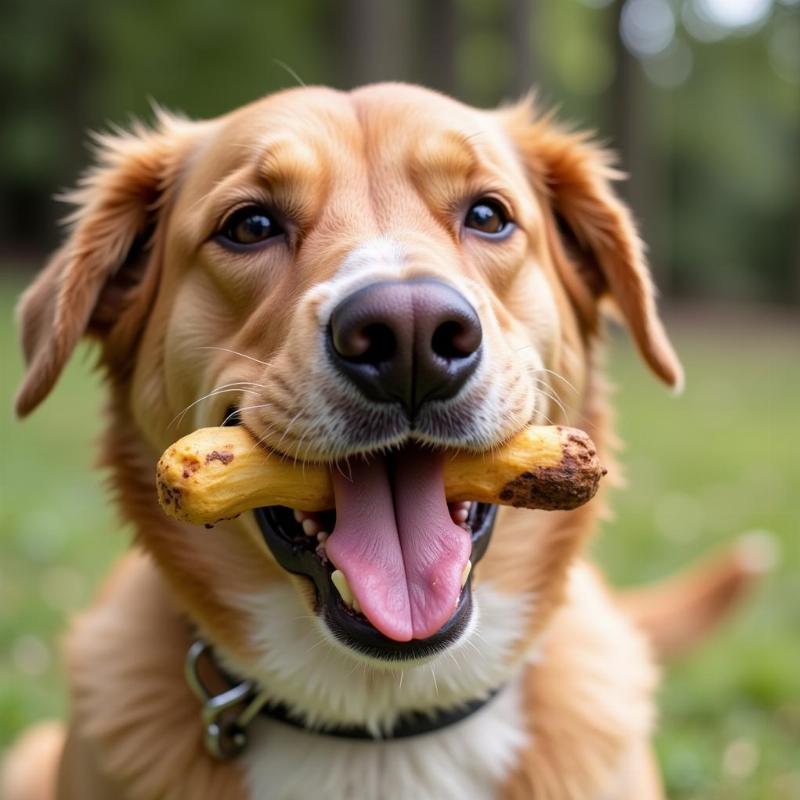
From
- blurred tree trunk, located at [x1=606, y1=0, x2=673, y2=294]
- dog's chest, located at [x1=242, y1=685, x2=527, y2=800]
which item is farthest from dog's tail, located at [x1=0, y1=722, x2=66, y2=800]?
blurred tree trunk, located at [x1=606, y1=0, x2=673, y2=294]

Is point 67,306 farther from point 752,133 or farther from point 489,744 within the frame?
point 752,133

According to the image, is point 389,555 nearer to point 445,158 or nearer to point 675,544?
point 445,158

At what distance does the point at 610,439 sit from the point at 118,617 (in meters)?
1.60

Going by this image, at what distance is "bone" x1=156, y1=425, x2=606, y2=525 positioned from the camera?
242cm

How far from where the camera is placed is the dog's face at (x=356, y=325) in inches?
94.0

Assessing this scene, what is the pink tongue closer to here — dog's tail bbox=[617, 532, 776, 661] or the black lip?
the black lip

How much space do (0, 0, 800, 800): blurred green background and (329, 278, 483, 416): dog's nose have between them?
1964mm

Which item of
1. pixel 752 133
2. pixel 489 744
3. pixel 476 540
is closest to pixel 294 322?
pixel 476 540

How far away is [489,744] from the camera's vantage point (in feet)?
9.57

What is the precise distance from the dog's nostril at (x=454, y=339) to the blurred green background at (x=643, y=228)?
207 centimetres

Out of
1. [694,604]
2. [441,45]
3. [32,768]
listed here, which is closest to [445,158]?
[694,604]

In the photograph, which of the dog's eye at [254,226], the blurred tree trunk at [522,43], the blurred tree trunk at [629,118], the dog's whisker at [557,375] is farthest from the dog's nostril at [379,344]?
the blurred tree trunk at [629,118]

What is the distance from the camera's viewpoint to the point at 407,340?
222 cm

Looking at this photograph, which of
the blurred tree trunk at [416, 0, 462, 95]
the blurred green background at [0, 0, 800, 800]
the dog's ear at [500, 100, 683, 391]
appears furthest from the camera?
the blurred tree trunk at [416, 0, 462, 95]
